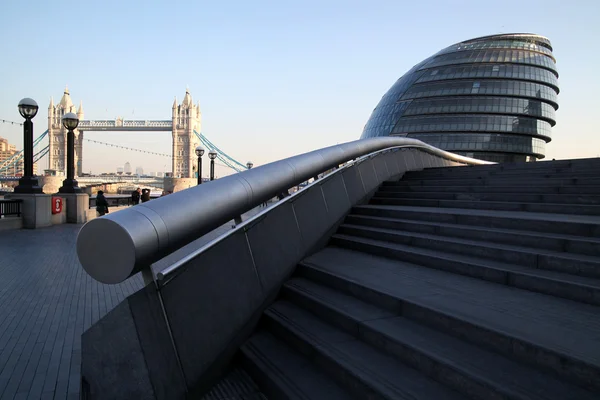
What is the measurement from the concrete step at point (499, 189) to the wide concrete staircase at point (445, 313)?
21cm

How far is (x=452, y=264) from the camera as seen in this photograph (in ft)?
12.9

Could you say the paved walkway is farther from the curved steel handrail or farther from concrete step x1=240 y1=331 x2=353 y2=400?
concrete step x1=240 y1=331 x2=353 y2=400

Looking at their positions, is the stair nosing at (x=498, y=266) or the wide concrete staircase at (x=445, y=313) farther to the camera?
the stair nosing at (x=498, y=266)

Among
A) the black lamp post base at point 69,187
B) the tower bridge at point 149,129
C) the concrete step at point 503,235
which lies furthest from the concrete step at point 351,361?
the tower bridge at point 149,129

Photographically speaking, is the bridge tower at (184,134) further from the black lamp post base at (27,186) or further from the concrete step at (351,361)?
the concrete step at (351,361)

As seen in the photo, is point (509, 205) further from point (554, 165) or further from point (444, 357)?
point (444, 357)

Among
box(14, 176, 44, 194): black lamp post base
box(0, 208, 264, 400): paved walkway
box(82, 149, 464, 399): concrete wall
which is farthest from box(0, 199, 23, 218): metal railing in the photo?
box(82, 149, 464, 399): concrete wall

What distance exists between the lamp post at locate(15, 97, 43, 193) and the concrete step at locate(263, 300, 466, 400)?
40.0ft

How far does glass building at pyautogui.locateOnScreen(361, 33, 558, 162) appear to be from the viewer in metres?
47.2

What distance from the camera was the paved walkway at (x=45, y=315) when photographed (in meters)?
3.04

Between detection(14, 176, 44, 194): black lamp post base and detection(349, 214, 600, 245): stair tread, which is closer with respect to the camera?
detection(349, 214, 600, 245): stair tread

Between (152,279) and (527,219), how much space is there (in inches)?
148

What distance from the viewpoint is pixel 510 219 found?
4441 mm

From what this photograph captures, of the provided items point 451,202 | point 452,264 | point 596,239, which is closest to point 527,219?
point 596,239
